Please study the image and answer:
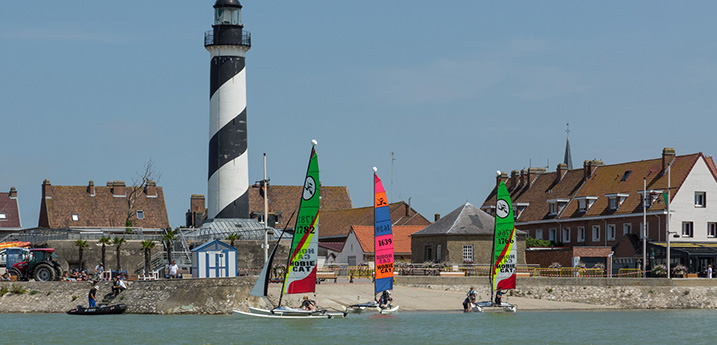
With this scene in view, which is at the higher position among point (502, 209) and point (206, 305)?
point (502, 209)

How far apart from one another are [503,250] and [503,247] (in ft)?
0.64

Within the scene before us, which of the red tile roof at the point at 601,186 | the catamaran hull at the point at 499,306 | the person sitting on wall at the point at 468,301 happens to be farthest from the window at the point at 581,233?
the person sitting on wall at the point at 468,301

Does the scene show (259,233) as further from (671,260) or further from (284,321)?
(671,260)

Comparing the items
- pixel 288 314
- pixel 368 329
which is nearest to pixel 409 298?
pixel 288 314

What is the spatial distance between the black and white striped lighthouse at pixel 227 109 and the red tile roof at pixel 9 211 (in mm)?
39096

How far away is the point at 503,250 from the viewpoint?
58.8 m

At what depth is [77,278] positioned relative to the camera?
59.3m

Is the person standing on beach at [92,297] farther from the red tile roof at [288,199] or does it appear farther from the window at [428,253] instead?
the red tile roof at [288,199]

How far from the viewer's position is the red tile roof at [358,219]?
91.2 meters

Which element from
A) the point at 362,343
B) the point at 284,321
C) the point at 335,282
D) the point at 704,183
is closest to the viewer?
the point at 362,343

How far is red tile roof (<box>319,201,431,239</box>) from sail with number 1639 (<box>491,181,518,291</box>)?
1186 inches

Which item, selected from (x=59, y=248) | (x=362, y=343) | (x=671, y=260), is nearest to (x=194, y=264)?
(x=59, y=248)

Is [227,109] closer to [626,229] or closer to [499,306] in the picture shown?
[499,306]

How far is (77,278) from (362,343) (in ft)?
72.6
